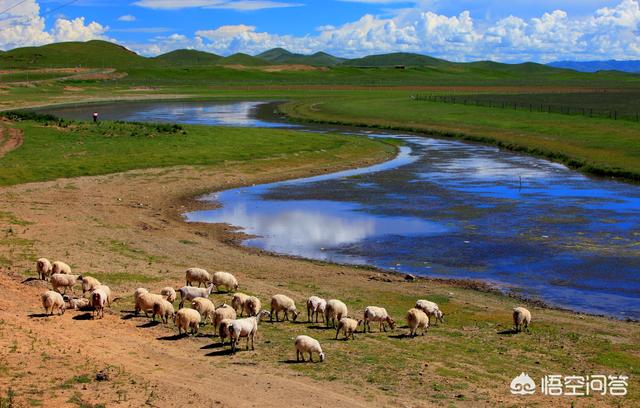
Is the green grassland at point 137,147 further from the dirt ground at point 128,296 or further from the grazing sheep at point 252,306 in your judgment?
the grazing sheep at point 252,306

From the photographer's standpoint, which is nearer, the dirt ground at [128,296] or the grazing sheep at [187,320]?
the dirt ground at [128,296]

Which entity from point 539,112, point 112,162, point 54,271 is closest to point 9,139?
point 112,162

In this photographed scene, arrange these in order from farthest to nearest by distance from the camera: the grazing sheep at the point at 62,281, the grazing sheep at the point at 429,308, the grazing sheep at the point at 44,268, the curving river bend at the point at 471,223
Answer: the curving river bend at the point at 471,223 → the grazing sheep at the point at 44,268 → the grazing sheep at the point at 62,281 → the grazing sheep at the point at 429,308

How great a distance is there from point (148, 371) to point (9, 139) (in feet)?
192

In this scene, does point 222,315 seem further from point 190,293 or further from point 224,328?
point 190,293

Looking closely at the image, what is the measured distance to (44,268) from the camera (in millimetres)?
27250

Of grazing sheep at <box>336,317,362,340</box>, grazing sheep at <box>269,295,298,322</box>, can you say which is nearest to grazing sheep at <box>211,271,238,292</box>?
grazing sheep at <box>269,295,298,322</box>

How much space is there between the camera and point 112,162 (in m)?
59.9

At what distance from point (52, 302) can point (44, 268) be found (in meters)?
5.26

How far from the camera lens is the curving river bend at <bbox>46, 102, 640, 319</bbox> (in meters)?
31.8

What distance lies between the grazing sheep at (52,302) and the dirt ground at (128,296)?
14.6 inches

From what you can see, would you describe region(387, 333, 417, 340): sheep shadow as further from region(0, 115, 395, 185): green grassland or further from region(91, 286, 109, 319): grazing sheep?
region(0, 115, 395, 185): green grassland

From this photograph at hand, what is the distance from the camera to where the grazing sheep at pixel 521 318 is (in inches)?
931

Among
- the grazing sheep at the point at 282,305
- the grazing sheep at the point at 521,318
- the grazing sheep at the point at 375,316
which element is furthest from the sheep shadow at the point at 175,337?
the grazing sheep at the point at 521,318
